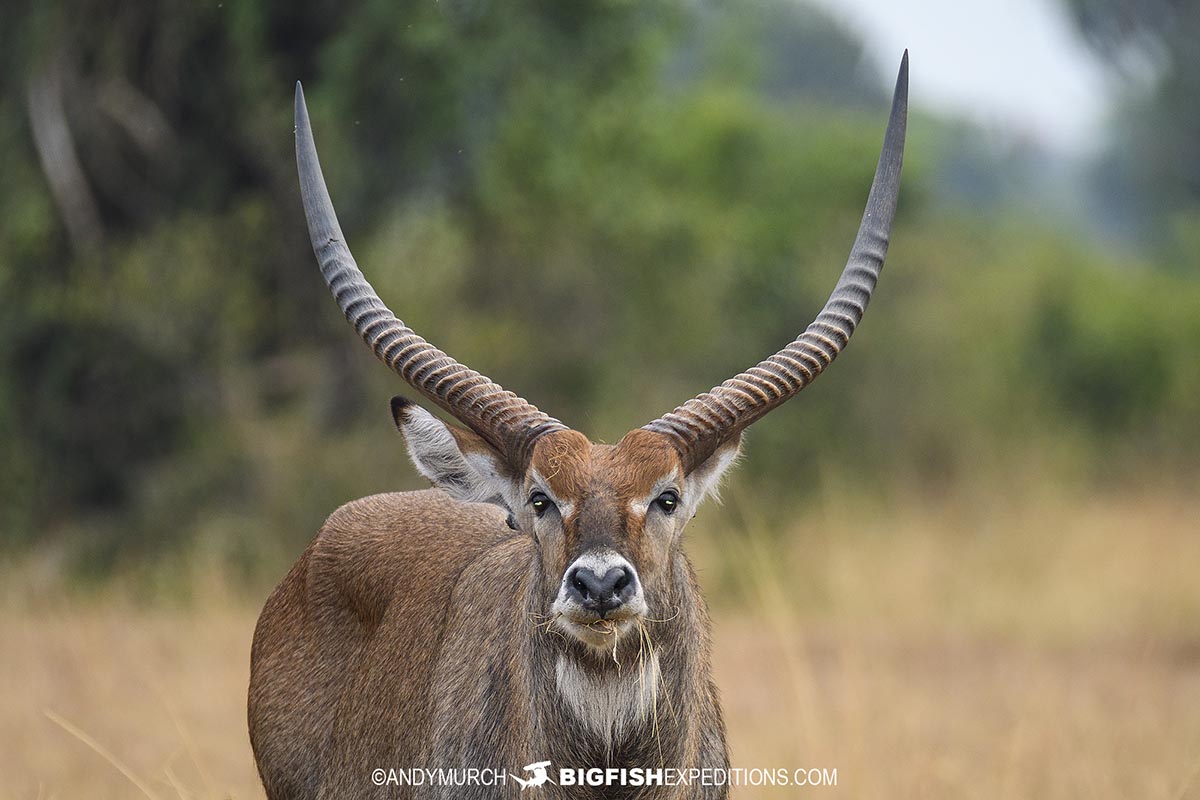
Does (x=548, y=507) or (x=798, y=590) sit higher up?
(x=798, y=590)

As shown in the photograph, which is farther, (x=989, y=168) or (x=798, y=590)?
(x=989, y=168)

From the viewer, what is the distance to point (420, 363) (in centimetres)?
556

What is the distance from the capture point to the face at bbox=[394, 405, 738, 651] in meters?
4.81

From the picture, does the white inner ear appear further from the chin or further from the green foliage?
the green foliage

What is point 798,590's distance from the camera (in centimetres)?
1623

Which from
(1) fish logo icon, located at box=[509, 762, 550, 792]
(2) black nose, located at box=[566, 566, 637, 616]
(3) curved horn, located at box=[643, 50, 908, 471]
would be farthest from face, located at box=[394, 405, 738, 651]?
(1) fish logo icon, located at box=[509, 762, 550, 792]

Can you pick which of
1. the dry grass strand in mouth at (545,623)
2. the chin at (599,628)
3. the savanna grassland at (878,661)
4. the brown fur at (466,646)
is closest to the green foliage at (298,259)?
the savanna grassland at (878,661)

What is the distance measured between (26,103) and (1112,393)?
1573cm

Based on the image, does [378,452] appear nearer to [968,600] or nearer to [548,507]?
[968,600]

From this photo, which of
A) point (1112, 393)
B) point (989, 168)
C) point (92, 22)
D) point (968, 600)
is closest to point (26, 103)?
point (92, 22)

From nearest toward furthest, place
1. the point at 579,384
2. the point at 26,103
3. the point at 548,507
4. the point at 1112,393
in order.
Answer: the point at 548,507 → the point at 26,103 → the point at 579,384 → the point at 1112,393

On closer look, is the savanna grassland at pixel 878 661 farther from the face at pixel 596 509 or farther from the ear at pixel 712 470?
the ear at pixel 712 470

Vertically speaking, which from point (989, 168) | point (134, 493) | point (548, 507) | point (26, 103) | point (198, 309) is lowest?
point (548, 507)

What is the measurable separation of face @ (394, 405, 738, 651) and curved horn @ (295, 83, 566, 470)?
0.08 meters
